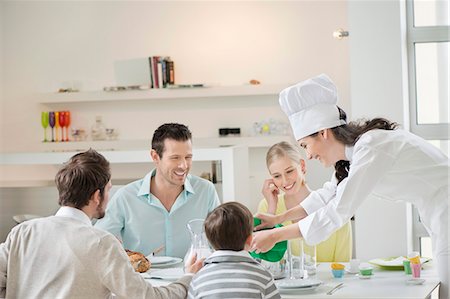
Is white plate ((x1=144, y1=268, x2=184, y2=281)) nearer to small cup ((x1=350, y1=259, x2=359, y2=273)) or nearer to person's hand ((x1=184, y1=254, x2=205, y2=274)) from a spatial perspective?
person's hand ((x1=184, y1=254, x2=205, y2=274))

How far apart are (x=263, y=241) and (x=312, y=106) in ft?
1.86

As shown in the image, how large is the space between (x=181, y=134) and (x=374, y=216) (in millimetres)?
1206

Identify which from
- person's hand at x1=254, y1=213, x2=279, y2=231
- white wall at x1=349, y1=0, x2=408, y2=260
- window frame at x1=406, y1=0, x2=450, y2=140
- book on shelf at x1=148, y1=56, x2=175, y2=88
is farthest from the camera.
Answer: book on shelf at x1=148, y1=56, x2=175, y2=88

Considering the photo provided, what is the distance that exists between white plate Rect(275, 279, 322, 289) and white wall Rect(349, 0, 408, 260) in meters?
1.44

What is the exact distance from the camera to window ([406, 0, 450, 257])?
13.7ft

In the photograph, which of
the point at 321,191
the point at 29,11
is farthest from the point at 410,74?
the point at 29,11

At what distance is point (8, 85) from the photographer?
21.8 ft

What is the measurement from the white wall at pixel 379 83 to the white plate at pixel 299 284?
4.74 feet

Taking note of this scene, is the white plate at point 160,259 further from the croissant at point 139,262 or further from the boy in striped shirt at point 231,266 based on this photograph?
the boy in striped shirt at point 231,266

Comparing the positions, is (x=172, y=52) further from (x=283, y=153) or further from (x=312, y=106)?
(x=312, y=106)

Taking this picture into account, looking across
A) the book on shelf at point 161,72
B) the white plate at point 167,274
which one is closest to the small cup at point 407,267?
the white plate at point 167,274

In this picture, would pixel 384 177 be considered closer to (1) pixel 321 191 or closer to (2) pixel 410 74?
(1) pixel 321 191

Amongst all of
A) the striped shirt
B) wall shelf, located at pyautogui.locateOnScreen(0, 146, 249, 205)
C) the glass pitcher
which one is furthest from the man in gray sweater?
wall shelf, located at pyautogui.locateOnScreen(0, 146, 249, 205)

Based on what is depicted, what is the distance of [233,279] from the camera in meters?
2.21
